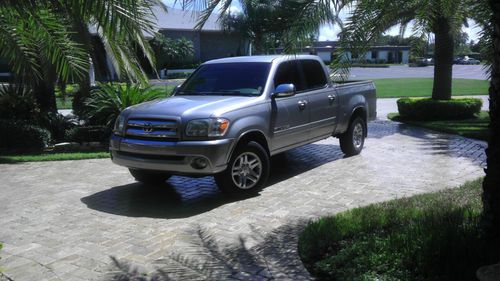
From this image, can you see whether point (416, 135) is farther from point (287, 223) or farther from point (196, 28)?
point (196, 28)

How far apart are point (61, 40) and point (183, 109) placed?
185 centimetres

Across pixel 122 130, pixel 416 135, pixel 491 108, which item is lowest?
pixel 416 135

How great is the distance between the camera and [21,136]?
11.7 m

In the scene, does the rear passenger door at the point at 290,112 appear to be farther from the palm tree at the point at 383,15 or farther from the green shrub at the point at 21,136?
the green shrub at the point at 21,136

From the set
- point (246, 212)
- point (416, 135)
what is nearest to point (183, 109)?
point (246, 212)

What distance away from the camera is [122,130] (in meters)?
7.43

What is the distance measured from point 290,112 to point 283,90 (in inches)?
22.2

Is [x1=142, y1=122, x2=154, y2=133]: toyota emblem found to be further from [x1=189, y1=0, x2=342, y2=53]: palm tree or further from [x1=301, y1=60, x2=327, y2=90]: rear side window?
[x1=301, y1=60, x2=327, y2=90]: rear side window

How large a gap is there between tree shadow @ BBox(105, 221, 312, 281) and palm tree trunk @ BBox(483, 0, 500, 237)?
1.62m

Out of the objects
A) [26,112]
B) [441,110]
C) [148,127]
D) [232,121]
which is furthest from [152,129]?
[441,110]

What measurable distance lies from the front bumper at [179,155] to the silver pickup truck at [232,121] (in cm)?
1

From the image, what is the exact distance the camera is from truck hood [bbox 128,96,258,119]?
276 inches

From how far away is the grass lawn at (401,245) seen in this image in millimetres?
4082

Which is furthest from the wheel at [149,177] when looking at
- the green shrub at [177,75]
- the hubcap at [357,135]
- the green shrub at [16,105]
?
the green shrub at [177,75]
